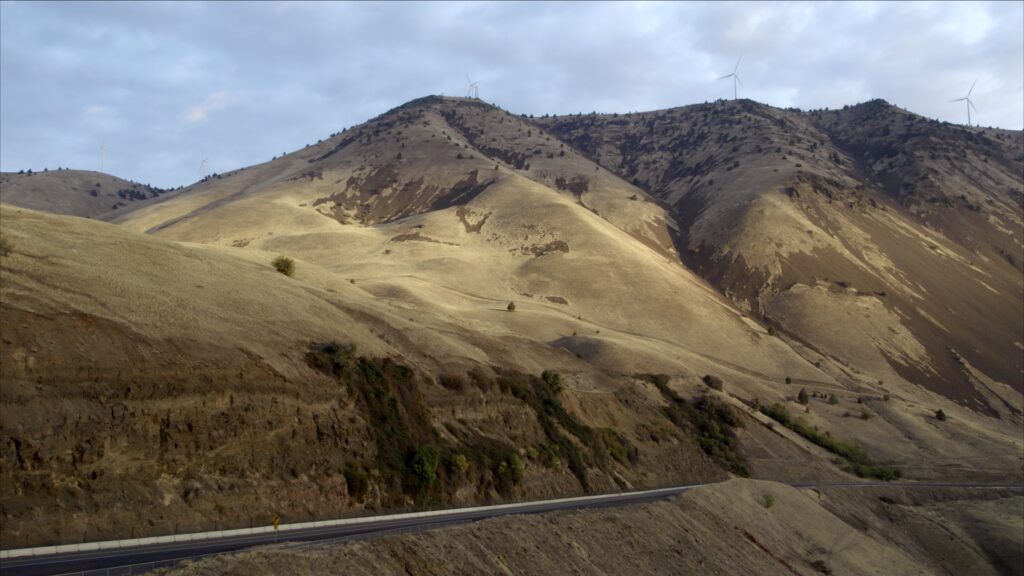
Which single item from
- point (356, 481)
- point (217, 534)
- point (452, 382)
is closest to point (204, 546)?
point (217, 534)

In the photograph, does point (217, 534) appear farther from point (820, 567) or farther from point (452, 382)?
point (820, 567)

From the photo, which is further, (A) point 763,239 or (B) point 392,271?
(A) point 763,239

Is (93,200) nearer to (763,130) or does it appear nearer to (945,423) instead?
(763,130)

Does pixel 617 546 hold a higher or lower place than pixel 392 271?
lower

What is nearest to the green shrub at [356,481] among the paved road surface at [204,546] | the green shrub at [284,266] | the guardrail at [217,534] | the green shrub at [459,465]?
the guardrail at [217,534]

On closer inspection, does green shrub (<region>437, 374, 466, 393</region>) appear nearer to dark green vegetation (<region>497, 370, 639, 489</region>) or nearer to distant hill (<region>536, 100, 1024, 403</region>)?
dark green vegetation (<region>497, 370, 639, 489</region>)

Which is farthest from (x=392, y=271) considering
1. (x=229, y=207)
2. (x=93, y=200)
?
(x=93, y=200)

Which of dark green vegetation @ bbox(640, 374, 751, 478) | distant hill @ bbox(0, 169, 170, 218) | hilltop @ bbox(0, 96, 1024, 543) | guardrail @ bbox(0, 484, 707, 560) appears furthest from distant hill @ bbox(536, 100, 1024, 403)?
distant hill @ bbox(0, 169, 170, 218)
